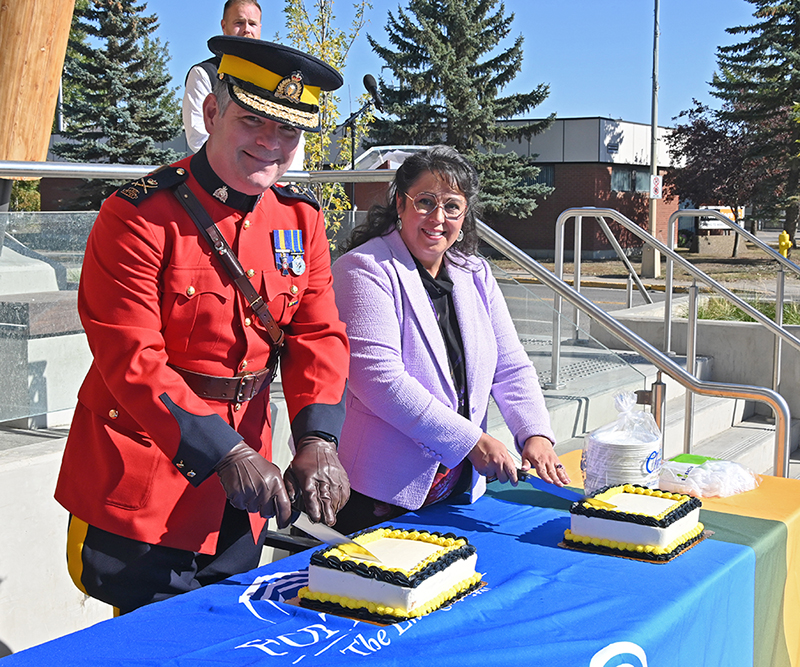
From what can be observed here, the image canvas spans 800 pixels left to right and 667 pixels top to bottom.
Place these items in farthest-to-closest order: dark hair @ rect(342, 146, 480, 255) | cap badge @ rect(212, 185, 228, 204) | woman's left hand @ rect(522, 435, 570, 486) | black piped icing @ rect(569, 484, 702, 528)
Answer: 1. dark hair @ rect(342, 146, 480, 255)
2. woman's left hand @ rect(522, 435, 570, 486)
3. black piped icing @ rect(569, 484, 702, 528)
4. cap badge @ rect(212, 185, 228, 204)

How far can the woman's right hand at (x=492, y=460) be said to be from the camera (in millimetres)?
2311

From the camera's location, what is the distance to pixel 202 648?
1.48m

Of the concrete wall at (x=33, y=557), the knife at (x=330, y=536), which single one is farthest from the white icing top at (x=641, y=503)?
the concrete wall at (x=33, y=557)

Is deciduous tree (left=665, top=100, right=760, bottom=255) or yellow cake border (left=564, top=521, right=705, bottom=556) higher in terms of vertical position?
deciduous tree (left=665, top=100, right=760, bottom=255)

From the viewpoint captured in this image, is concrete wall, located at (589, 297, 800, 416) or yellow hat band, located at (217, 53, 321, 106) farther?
concrete wall, located at (589, 297, 800, 416)

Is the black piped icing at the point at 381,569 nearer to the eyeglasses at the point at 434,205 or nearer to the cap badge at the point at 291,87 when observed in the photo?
the cap badge at the point at 291,87

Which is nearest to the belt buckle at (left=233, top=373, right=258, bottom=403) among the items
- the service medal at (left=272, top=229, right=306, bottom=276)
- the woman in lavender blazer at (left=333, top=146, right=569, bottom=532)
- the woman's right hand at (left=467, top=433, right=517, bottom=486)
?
the service medal at (left=272, top=229, right=306, bottom=276)

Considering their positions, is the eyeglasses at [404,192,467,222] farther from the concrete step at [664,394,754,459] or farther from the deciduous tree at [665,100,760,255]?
the deciduous tree at [665,100,760,255]

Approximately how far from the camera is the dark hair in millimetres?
2531

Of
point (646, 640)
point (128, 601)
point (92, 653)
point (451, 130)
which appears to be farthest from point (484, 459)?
point (451, 130)

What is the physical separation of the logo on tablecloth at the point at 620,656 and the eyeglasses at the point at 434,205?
134 centimetres

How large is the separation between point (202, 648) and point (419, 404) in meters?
1.00

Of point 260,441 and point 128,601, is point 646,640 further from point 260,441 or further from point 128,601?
point 128,601

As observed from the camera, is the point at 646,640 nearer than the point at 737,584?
Yes
